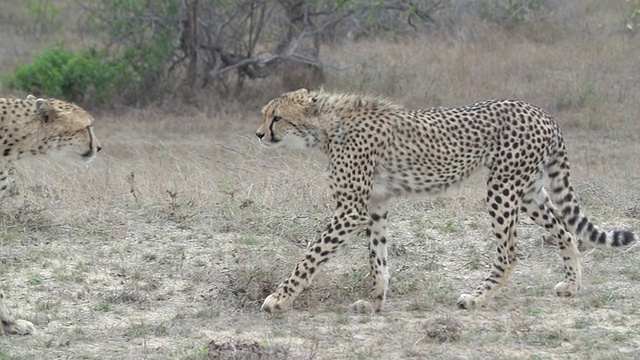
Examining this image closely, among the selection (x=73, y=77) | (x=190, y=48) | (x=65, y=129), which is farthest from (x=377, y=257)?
(x=73, y=77)

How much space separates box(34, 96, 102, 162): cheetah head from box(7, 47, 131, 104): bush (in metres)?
8.90

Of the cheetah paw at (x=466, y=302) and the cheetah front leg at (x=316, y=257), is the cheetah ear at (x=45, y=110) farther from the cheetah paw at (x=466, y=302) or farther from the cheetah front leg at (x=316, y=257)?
the cheetah paw at (x=466, y=302)

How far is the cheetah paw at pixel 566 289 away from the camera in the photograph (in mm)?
5746

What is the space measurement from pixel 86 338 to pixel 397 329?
1.40 m

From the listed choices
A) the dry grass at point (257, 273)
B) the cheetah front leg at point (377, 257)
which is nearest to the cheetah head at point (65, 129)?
the dry grass at point (257, 273)

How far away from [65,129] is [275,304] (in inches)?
54.4

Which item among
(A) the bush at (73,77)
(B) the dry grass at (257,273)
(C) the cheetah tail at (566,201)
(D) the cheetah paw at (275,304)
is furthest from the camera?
(A) the bush at (73,77)

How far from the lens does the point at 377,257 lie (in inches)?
223

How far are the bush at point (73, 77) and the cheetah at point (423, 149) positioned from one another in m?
9.15

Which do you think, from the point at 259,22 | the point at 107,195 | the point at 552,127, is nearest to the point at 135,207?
the point at 107,195

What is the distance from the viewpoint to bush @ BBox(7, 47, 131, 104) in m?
14.5

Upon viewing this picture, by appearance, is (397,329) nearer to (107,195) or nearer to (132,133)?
(107,195)

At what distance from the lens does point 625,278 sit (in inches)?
238

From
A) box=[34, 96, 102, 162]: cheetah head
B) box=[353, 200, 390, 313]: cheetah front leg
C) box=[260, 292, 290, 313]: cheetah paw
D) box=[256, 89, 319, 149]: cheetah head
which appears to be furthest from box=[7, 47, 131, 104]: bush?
box=[260, 292, 290, 313]: cheetah paw
